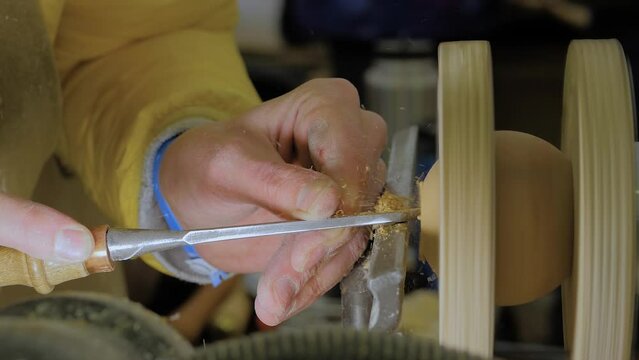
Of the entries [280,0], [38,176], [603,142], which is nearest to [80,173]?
[38,176]

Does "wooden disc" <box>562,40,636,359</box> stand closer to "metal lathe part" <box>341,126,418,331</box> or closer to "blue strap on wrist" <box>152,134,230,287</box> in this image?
"metal lathe part" <box>341,126,418,331</box>

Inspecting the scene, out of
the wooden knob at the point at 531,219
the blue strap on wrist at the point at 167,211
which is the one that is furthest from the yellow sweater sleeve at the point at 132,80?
Result: the wooden knob at the point at 531,219

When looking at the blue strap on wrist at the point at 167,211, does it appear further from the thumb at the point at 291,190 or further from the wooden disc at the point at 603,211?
the wooden disc at the point at 603,211

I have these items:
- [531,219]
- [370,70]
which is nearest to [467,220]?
[531,219]

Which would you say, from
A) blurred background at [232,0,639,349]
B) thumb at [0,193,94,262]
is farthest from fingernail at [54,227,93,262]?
blurred background at [232,0,639,349]

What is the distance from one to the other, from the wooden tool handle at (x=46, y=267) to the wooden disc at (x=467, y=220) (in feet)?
0.34

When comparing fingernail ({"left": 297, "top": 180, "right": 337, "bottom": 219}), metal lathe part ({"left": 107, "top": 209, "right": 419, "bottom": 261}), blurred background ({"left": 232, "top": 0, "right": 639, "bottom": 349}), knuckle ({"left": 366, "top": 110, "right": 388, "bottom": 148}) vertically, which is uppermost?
blurred background ({"left": 232, "top": 0, "right": 639, "bottom": 349})

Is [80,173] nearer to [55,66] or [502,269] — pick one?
[55,66]

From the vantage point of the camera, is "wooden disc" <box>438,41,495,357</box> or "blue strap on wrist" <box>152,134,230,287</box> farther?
"blue strap on wrist" <box>152,134,230,287</box>

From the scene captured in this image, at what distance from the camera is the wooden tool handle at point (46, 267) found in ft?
0.67

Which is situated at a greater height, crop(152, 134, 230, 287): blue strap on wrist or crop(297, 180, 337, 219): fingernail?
crop(297, 180, 337, 219): fingernail

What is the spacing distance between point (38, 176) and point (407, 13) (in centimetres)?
18

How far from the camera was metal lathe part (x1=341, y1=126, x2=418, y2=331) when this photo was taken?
8.5 inches

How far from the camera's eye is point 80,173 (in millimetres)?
311
